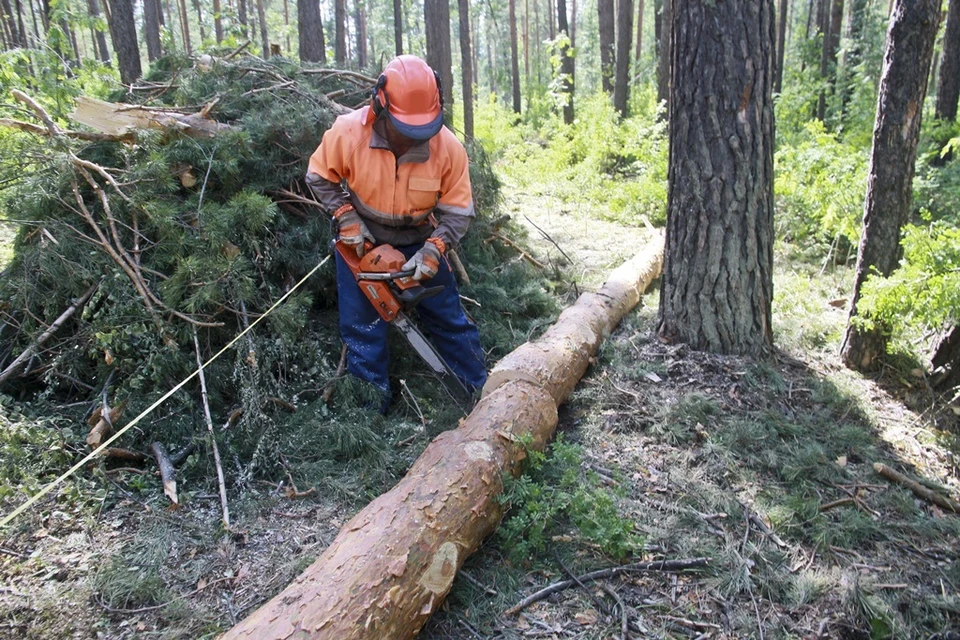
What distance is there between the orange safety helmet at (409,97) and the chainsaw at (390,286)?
74cm

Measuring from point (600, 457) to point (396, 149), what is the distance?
218cm

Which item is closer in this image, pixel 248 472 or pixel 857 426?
pixel 248 472

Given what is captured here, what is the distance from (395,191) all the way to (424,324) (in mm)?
1077

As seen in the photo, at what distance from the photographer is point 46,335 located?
342 cm

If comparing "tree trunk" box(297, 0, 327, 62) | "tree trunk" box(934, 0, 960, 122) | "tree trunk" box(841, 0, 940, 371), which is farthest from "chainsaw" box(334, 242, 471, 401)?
"tree trunk" box(934, 0, 960, 122)

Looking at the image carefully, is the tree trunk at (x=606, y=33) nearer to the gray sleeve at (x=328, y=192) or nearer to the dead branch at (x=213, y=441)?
the gray sleeve at (x=328, y=192)

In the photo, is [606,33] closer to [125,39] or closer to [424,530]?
[125,39]

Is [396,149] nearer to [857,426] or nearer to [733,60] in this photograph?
[733,60]

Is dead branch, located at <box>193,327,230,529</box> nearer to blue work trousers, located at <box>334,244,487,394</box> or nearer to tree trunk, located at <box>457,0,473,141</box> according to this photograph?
blue work trousers, located at <box>334,244,487,394</box>

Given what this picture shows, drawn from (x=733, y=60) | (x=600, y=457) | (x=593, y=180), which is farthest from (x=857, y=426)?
(x=593, y=180)

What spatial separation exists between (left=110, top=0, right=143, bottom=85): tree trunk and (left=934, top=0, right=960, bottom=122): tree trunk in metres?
12.0

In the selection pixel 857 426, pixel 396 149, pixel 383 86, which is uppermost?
pixel 383 86

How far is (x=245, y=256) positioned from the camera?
4.04 m

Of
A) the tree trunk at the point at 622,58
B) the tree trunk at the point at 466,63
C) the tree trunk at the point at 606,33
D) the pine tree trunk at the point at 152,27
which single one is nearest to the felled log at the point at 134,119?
the tree trunk at the point at 466,63
